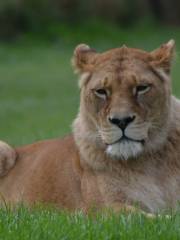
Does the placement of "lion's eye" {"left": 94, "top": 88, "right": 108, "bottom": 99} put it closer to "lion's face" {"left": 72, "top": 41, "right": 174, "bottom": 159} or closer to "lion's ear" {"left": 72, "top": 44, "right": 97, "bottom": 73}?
"lion's face" {"left": 72, "top": 41, "right": 174, "bottom": 159}

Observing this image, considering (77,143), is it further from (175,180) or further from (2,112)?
(2,112)

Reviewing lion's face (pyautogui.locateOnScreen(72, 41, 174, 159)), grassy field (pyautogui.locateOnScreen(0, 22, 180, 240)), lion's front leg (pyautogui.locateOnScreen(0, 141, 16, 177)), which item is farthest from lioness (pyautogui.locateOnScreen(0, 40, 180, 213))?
lion's front leg (pyautogui.locateOnScreen(0, 141, 16, 177))

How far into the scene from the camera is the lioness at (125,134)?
7.83 meters

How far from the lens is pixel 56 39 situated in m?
34.6

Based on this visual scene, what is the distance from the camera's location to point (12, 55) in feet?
104

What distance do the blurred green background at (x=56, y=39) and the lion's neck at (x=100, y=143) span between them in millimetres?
10726

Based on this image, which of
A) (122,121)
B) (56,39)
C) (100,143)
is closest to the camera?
(122,121)

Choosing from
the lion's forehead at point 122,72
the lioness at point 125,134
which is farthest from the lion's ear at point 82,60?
the lion's forehead at point 122,72

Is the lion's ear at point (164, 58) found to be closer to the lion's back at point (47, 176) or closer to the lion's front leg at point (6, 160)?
the lion's back at point (47, 176)

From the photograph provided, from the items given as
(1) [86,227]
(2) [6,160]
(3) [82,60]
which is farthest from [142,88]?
(2) [6,160]

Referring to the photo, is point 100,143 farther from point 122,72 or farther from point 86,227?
point 86,227

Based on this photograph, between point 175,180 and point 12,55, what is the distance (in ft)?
78.3

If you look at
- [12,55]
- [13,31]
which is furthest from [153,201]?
[13,31]

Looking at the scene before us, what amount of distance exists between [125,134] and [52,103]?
50.7 ft
